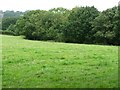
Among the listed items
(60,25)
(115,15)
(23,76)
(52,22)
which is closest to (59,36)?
(60,25)

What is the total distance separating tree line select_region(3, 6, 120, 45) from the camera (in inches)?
1964

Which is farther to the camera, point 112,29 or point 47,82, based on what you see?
point 112,29

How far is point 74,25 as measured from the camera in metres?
55.4

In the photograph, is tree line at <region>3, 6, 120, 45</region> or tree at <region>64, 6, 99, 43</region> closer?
tree line at <region>3, 6, 120, 45</region>

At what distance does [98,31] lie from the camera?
50.4m

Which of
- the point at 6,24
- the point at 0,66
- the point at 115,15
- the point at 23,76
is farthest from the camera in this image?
the point at 6,24

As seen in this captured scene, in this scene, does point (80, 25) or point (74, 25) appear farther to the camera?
point (74, 25)

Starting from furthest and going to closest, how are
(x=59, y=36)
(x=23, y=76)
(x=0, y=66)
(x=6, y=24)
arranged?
(x=6, y=24)
(x=59, y=36)
(x=0, y=66)
(x=23, y=76)

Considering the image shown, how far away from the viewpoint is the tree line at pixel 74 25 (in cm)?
4988

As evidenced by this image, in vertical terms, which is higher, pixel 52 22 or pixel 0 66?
pixel 52 22

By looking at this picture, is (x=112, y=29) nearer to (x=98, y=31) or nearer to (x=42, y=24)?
(x=98, y=31)

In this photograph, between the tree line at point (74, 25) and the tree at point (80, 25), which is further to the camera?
the tree at point (80, 25)

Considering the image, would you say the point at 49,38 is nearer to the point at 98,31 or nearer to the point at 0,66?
the point at 98,31

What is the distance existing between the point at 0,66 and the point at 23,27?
5311cm
